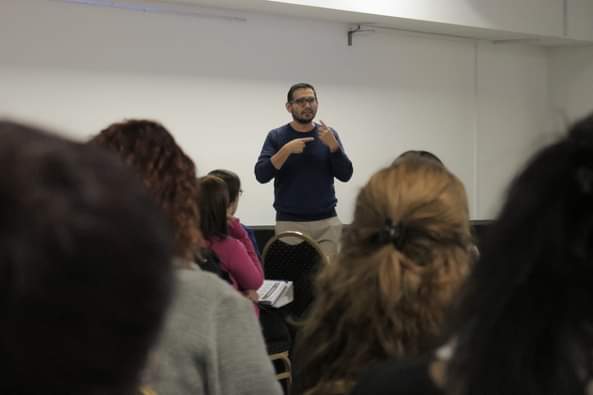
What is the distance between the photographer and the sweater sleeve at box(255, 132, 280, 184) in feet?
16.4

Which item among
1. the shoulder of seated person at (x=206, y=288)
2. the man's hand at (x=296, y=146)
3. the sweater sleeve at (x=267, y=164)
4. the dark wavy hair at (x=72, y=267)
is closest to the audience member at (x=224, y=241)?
the shoulder of seated person at (x=206, y=288)

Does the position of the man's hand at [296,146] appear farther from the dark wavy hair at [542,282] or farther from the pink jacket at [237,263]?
the dark wavy hair at [542,282]

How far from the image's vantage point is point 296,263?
3785 millimetres

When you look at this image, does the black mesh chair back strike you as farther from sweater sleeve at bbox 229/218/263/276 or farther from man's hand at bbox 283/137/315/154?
man's hand at bbox 283/137/315/154

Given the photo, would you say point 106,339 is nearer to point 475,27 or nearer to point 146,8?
point 146,8

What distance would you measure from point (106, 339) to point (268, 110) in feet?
18.3

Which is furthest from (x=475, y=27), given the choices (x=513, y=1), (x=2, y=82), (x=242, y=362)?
(x=242, y=362)

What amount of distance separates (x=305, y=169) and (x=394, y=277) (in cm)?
365

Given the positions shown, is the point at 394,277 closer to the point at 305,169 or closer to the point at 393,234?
the point at 393,234

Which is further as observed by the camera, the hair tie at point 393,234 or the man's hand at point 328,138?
the man's hand at point 328,138

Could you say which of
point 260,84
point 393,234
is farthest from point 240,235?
point 260,84

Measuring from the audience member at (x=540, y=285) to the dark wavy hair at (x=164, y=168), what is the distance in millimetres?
865

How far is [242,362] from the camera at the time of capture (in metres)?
1.56

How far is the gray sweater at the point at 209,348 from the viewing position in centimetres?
154
